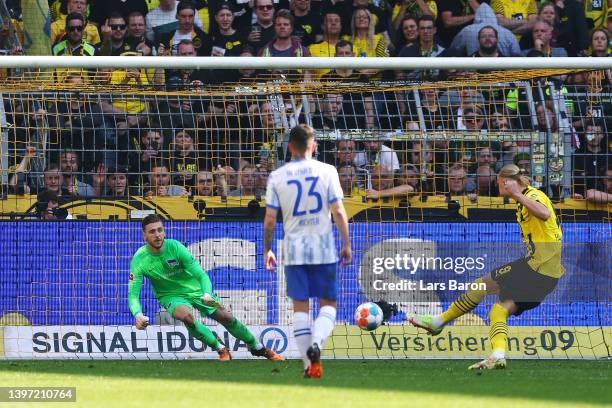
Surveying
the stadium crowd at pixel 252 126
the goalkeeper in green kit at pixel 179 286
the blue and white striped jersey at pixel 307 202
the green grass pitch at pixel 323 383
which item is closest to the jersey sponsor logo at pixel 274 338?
the goalkeeper in green kit at pixel 179 286

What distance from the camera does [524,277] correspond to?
11047 millimetres

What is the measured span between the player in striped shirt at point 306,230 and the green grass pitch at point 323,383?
45 centimetres

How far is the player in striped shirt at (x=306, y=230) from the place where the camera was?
30.1 ft

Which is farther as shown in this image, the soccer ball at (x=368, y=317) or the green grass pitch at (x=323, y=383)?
the soccer ball at (x=368, y=317)

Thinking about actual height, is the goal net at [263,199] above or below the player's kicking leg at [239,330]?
above

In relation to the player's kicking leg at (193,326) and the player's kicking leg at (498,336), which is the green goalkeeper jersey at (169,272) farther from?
the player's kicking leg at (498,336)

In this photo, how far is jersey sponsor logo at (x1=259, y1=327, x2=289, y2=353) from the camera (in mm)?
12281

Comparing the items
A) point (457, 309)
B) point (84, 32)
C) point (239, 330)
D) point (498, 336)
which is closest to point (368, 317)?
point (457, 309)

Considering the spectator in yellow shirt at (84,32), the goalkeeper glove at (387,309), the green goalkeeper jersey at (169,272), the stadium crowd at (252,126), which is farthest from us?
the spectator in yellow shirt at (84,32)

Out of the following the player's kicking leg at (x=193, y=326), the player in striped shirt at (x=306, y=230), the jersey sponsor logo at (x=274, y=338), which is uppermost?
the player in striped shirt at (x=306, y=230)

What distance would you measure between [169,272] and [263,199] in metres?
1.44

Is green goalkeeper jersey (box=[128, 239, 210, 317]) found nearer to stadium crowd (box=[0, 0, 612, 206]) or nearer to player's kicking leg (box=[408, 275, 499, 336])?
stadium crowd (box=[0, 0, 612, 206])

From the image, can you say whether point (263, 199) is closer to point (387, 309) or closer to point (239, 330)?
point (239, 330)

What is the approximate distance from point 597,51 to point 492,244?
17.9ft
